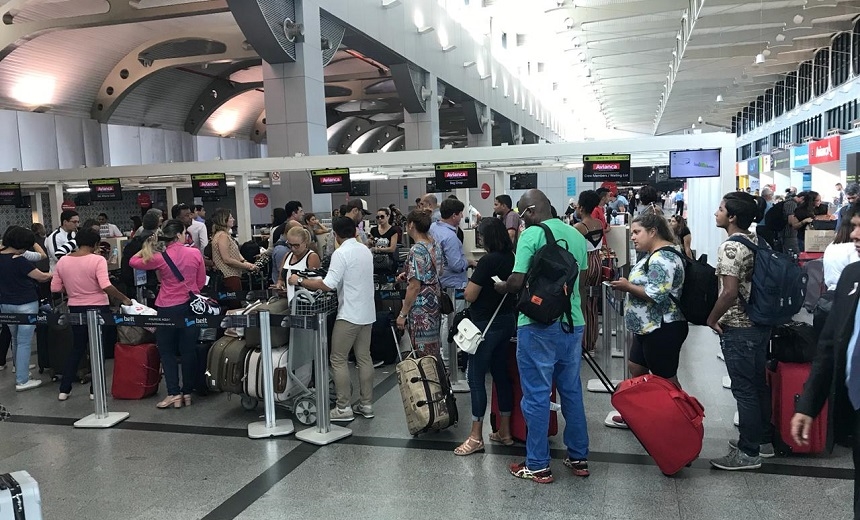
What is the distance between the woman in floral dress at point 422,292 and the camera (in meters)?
5.18

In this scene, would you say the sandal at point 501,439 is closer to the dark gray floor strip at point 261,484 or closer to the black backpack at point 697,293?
the dark gray floor strip at point 261,484

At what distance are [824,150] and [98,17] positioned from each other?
2338cm

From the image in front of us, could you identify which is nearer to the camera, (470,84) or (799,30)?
(799,30)

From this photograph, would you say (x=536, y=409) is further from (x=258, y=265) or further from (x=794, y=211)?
(x=794, y=211)

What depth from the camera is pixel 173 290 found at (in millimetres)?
6055

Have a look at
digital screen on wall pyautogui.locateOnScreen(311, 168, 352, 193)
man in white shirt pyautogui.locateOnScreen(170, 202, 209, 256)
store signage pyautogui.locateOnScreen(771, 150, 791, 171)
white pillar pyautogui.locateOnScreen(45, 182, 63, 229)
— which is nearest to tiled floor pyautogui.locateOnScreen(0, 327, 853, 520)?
man in white shirt pyautogui.locateOnScreen(170, 202, 209, 256)

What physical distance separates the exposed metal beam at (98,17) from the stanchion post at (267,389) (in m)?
10.9

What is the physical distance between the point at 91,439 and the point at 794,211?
1010cm

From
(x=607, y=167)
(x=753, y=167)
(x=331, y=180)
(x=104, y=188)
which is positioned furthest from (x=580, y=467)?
(x=753, y=167)

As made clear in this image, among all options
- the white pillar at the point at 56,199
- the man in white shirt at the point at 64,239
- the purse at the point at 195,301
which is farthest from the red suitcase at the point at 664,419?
the white pillar at the point at 56,199

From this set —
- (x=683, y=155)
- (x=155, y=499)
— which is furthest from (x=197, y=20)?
(x=155, y=499)

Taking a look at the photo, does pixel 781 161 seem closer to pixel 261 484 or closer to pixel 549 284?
pixel 549 284

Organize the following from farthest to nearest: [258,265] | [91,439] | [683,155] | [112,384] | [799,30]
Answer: [799,30] → [683,155] → [258,265] → [112,384] → [91,439]

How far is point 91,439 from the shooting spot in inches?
211
